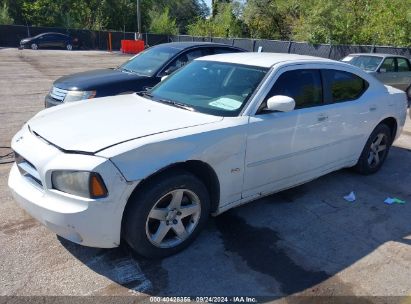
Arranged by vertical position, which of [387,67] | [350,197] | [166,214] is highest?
[387,67]

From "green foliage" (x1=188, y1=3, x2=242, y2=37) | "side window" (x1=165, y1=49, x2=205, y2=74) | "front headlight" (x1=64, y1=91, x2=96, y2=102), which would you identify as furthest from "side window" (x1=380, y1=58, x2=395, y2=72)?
"green foliage" (x1=188, y1=3, x2=242, y2=37)

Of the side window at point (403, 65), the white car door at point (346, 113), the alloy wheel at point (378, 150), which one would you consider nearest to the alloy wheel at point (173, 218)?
the white car door at point (346, 113)

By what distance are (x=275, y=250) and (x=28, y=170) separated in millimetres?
2210

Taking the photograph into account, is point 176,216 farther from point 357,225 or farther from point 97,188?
point 357,225

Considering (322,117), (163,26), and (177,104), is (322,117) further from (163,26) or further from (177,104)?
(163,26)

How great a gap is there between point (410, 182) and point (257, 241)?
2.91 metres

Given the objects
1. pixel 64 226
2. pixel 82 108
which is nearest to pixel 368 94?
pixel 82 108

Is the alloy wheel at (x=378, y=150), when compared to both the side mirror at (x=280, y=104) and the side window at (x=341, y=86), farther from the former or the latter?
the side mirror at (x=280, y=104)

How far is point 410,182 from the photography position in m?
5.28

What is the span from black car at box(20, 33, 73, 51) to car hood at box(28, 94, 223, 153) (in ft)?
107

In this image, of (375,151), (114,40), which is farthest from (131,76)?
(114,40)

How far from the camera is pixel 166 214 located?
3.16 metres

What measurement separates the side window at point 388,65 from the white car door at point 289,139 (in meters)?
8.36

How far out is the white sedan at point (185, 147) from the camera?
2768 mm
